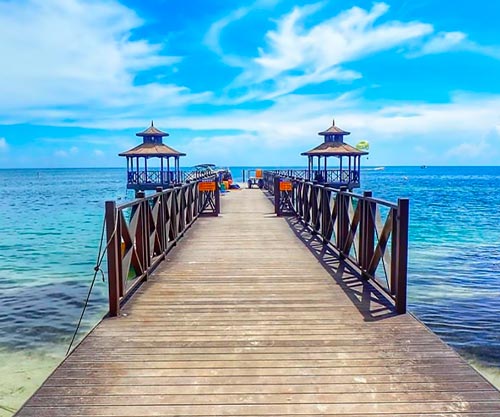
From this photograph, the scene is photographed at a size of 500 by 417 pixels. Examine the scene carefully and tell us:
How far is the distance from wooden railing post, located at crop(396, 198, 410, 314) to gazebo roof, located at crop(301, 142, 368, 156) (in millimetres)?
21763

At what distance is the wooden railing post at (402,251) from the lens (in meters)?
3.93

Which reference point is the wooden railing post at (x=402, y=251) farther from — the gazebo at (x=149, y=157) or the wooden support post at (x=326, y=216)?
the gazebo at (x=149, y=157)

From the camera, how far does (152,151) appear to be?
27000 millimetres

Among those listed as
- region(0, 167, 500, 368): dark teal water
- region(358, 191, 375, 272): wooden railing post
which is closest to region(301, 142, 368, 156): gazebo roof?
region(0, 167, 500, 368): dark teal water

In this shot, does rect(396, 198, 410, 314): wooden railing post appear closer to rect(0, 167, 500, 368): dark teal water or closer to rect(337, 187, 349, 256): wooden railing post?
rect(0, 167, 500, 368): dark teal water

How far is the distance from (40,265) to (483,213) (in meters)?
21.8

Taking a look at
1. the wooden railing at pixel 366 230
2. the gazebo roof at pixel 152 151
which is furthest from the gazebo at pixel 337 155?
the wooden railing at pixel 366 230

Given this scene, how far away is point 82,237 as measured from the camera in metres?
15.3

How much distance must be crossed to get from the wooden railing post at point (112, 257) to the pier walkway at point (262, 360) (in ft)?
0.50

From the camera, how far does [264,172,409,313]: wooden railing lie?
4020mm

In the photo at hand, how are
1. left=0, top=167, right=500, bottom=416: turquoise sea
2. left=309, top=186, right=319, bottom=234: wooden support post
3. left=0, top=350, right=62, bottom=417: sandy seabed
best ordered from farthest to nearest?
left=309, top=186, right=319, bottom=234: wooden support post
left=0, top=167, right=500, bottom=416: turquoise sea
left=0, top=350, right=62, bottom=417: sandy seabed

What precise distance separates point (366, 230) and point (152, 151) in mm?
23218

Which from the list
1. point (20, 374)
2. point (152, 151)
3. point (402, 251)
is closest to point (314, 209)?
point (402, 251)

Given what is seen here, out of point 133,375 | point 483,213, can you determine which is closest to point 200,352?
point 133,375
